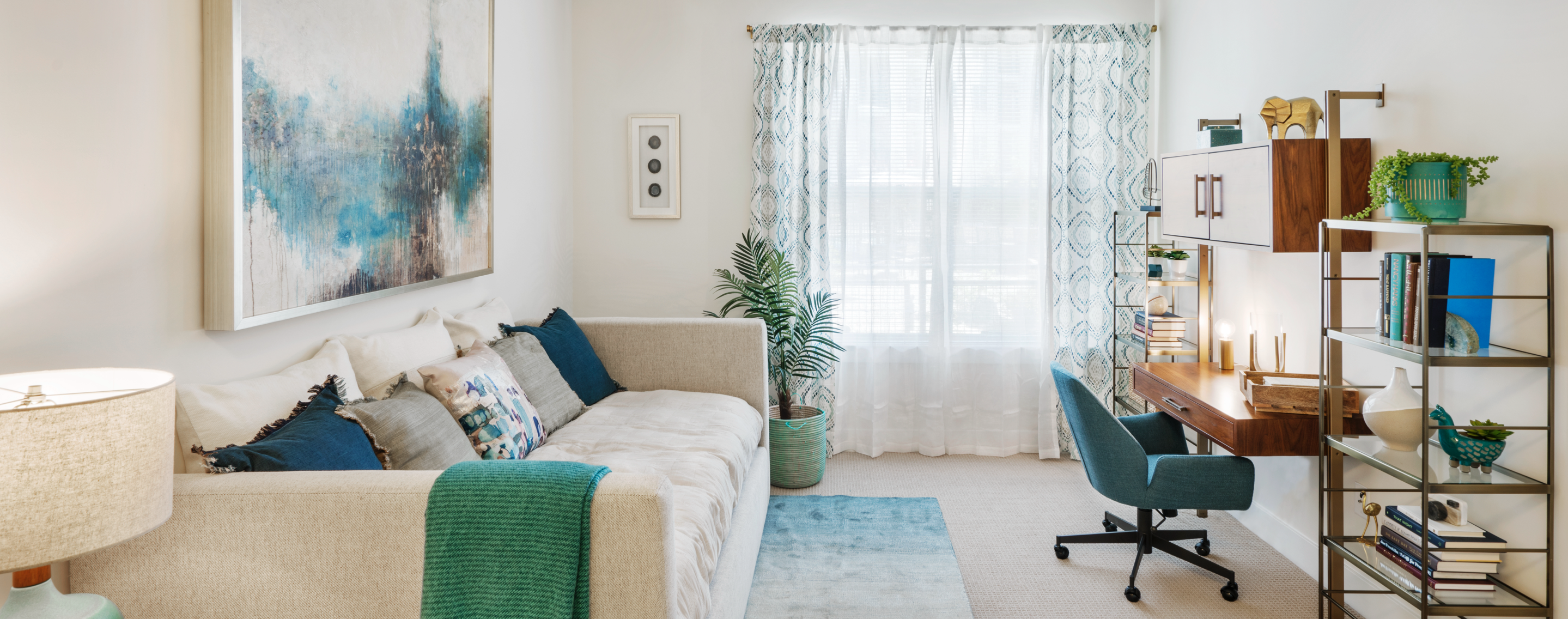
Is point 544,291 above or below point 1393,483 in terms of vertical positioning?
above

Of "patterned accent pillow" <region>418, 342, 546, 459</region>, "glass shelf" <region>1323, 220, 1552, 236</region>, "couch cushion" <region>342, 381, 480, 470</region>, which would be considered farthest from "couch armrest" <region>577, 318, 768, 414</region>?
"glass shelf" <region>1323, 220, 1552, 236</region>

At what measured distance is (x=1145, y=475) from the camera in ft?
9.23

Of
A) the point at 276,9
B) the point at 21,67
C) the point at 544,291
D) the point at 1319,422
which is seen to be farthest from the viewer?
the point at 544,291

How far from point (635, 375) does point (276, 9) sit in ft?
6.60

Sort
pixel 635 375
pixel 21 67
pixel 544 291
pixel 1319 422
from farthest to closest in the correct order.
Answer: pixel 544 291, pixel 635 375, pixel 1319 422, pixel 21 67

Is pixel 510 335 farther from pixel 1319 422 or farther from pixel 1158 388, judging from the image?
pixel 1319 422

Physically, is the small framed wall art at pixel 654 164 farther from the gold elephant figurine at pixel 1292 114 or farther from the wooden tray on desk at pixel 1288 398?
the wooden tray on desk at pixel 1288 398

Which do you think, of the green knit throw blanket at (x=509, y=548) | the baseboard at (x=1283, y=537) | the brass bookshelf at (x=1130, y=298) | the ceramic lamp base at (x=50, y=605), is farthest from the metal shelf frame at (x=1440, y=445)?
the ceramic lamp base at (x=50, y=605)

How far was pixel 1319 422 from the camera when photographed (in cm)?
263

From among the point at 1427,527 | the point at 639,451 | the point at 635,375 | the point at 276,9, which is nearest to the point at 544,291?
the point at 635,375

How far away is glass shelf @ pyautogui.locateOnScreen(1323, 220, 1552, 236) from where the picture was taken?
2.02 m

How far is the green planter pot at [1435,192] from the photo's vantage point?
2166 mm

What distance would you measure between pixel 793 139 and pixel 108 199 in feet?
10.1

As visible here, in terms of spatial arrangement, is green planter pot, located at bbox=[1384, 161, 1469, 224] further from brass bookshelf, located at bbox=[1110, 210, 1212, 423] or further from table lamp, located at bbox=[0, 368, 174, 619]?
table lamp, located at bbox=[0, 368, 174, 619]
